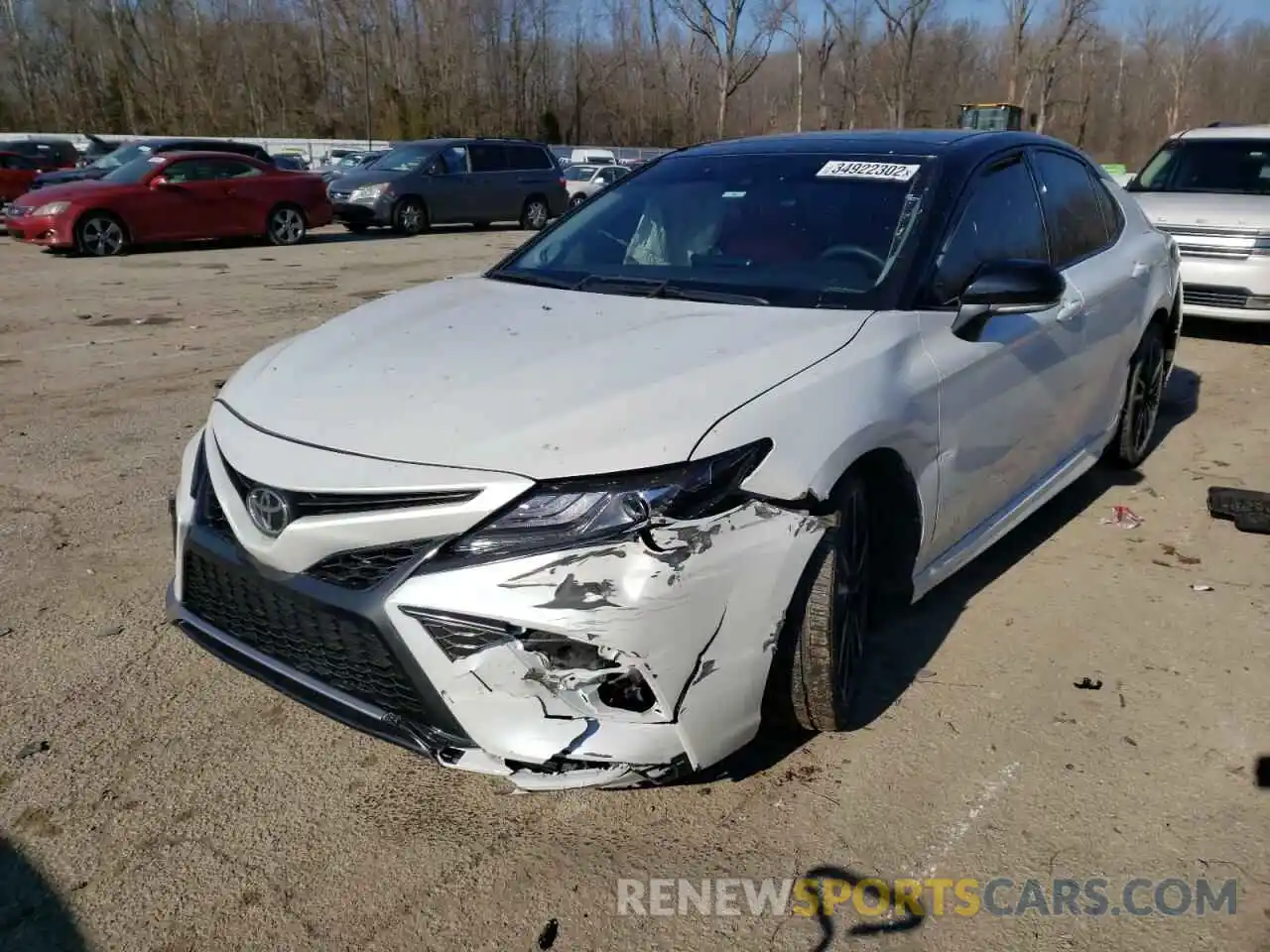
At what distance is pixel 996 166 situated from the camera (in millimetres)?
3648

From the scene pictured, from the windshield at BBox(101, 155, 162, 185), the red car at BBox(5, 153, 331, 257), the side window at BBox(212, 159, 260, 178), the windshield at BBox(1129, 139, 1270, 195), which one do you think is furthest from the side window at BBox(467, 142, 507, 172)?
the windshield at BBox(1129, 139, 1270, 195)

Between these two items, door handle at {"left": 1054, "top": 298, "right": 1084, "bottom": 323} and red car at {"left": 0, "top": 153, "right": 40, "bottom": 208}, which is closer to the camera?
door handle at {"left": 1054, "top": 298, "right": 1084, "bottom": 323}

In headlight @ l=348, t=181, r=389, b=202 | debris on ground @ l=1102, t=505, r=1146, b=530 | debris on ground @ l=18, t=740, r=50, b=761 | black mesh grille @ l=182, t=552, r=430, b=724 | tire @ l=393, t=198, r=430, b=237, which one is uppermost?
headlight @ l=348, t=181, r=389, b=202

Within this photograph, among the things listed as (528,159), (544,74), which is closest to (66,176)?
(528,159)

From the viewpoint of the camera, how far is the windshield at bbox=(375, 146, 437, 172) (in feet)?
62.1

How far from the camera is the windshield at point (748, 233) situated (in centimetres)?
315

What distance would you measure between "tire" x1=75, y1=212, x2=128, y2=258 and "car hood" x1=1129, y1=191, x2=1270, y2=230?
13.2 m

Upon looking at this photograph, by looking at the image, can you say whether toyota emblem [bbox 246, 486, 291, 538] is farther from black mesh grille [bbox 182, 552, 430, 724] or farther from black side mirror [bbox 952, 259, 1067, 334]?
black side mirror [bbox 952, 259, 1067, 334]

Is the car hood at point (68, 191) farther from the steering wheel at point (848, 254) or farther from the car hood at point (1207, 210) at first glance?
the steering wheel at point (848, 254)

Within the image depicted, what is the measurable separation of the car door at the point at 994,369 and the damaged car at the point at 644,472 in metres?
0.02

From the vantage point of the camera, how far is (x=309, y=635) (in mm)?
2314

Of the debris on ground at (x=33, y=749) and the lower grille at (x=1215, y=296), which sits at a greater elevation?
the lower grille at (x=1215, y=296)

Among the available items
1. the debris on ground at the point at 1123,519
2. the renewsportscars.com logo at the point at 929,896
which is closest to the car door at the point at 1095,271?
the debris on ground at the point at 1123,519

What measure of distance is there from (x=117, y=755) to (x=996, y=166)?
11.1ft
